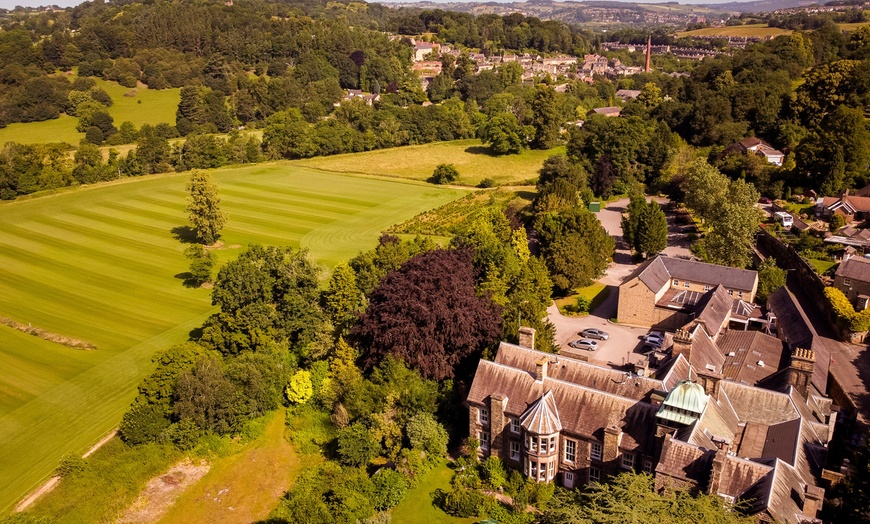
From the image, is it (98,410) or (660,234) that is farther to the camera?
(660,234)

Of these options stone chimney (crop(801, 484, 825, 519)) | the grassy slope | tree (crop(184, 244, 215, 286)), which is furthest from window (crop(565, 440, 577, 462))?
tree (crop(184, 244, 215, 286))

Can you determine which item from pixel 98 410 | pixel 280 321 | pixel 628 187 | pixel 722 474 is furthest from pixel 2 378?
pixel 628 187

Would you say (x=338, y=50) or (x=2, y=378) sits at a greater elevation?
(x=338, y=50)

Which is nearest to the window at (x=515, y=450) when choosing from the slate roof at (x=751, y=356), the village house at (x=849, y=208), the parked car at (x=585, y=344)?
the slate roof at (x=751, y=356)

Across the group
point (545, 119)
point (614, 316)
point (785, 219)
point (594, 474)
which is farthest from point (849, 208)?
point (545, 119)

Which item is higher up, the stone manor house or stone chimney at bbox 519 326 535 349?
stone chimney at bbox 519 326 535 349

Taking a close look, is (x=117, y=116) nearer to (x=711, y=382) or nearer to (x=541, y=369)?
(x=541, y=369)

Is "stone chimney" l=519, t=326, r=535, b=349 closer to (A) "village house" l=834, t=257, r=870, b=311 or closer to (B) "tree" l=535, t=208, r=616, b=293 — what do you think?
(B) "tree" l=535, t=208, r=616, b=293

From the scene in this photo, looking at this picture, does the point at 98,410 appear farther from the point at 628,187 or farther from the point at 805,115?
the point at 805,115
